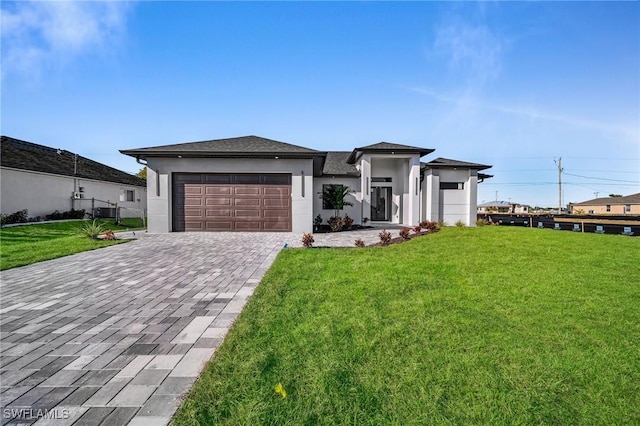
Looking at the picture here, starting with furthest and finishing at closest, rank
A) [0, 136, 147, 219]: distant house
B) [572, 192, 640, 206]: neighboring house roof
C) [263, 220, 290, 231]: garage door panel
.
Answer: [572, 192, 640, 206]: neighboring house roof, [0, 136, 147, 219]: distant house, [263, 220, 290, 231]: garage door panel

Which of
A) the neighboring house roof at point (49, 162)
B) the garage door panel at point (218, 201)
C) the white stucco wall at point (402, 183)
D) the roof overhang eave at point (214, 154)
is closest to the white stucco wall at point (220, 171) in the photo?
the roof overhang eave at point (214, 154)

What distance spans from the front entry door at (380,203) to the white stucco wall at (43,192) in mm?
16378

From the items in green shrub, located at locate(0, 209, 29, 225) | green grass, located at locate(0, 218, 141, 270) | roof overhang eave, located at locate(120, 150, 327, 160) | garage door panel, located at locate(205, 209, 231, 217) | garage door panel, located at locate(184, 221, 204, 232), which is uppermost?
roof overhang eave, located at locate(120, 150, 327, 160)

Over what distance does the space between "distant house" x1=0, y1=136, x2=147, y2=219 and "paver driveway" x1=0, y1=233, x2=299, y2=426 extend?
44.3ft

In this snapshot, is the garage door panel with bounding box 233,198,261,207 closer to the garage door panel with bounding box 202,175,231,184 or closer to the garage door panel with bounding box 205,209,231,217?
the garage door panel with bounding box 205,209,231,217

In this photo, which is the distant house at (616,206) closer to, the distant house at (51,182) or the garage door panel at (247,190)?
the garage door panel at (247,190)

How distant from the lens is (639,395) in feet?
6.92

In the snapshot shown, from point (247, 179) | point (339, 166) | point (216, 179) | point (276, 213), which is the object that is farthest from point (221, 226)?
point (339, 166)

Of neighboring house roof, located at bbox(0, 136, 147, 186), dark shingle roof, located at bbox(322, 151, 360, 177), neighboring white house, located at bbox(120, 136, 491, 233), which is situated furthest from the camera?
dark shingle roof, located at bbox(322, 151, 360, 177)

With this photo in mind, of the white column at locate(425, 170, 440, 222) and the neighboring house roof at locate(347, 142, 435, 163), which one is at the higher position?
the neighboring house roof at locate(347, 142, 435, 163)

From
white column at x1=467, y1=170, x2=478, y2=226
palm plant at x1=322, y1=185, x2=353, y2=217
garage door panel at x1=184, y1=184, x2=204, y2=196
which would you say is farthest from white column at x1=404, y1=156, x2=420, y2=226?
garage door panel at x1=184, y1=184, x2=204, y2=196

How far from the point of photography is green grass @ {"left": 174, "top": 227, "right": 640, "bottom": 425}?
193 cm

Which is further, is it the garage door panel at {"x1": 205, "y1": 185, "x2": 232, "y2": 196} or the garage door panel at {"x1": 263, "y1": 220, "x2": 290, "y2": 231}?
the garage door panel at {"x1": 263, "y1": 220, "x2": 290, "y2": 231}

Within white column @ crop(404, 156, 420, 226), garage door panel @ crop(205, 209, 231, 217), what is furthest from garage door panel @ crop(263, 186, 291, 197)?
white column @ crop(404, 156, 420, 226)
